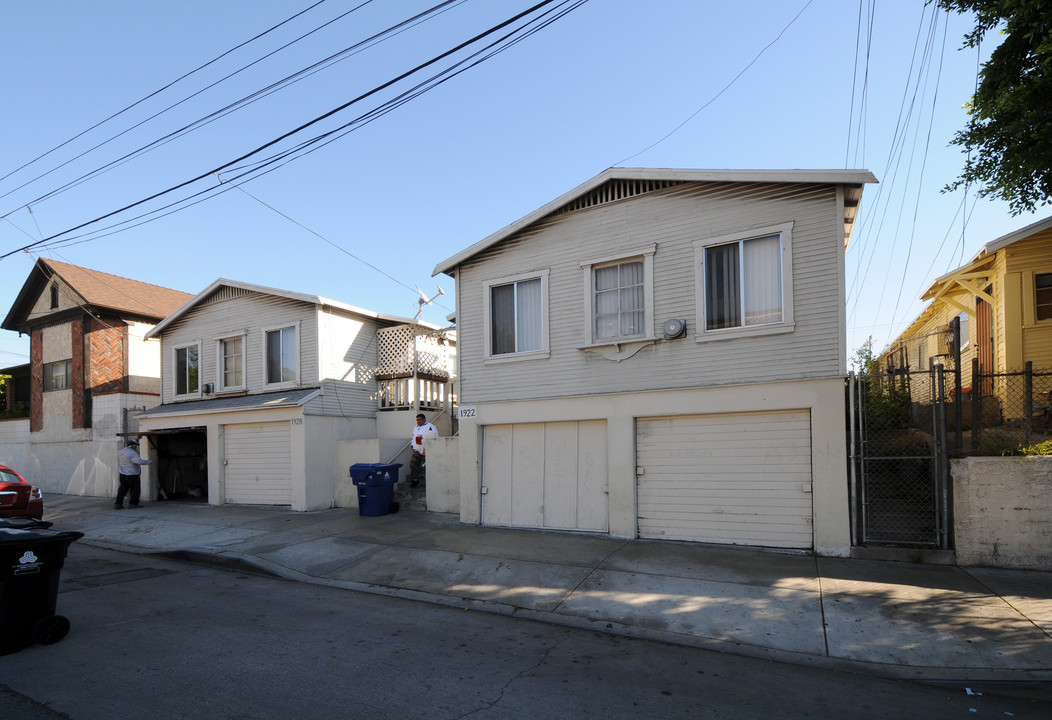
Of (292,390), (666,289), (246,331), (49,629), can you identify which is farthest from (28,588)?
(246,331)

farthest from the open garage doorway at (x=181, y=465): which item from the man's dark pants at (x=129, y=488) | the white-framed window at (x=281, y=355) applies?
the white-framed window at (x=281, y=355)

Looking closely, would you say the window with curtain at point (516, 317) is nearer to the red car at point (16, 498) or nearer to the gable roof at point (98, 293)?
the red car at point (16, 498)

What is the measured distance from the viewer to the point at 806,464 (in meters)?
9.32

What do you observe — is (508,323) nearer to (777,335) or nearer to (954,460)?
(777,335)

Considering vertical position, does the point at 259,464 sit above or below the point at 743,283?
below

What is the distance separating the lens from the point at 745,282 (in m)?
9.98

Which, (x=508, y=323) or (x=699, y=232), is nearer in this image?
(x=699, y=232)

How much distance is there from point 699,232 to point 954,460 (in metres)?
4.73

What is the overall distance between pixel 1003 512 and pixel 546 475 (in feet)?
21.3

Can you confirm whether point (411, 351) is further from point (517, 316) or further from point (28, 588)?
point (28, 588)

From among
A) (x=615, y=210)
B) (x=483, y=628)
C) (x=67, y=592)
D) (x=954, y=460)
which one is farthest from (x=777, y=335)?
(x=67, y=592)

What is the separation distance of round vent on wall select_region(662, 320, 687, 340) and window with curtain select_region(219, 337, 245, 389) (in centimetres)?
1157

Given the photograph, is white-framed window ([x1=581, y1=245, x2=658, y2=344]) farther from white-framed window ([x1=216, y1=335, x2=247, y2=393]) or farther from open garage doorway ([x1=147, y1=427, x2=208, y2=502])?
open garage doorway ([x1=147, y1=427, x2=208, y2=502])

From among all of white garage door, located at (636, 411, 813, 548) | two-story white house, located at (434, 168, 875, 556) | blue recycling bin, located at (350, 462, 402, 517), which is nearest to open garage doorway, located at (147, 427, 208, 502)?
blue recycling bin, located at (350, 462, 402, 517)
